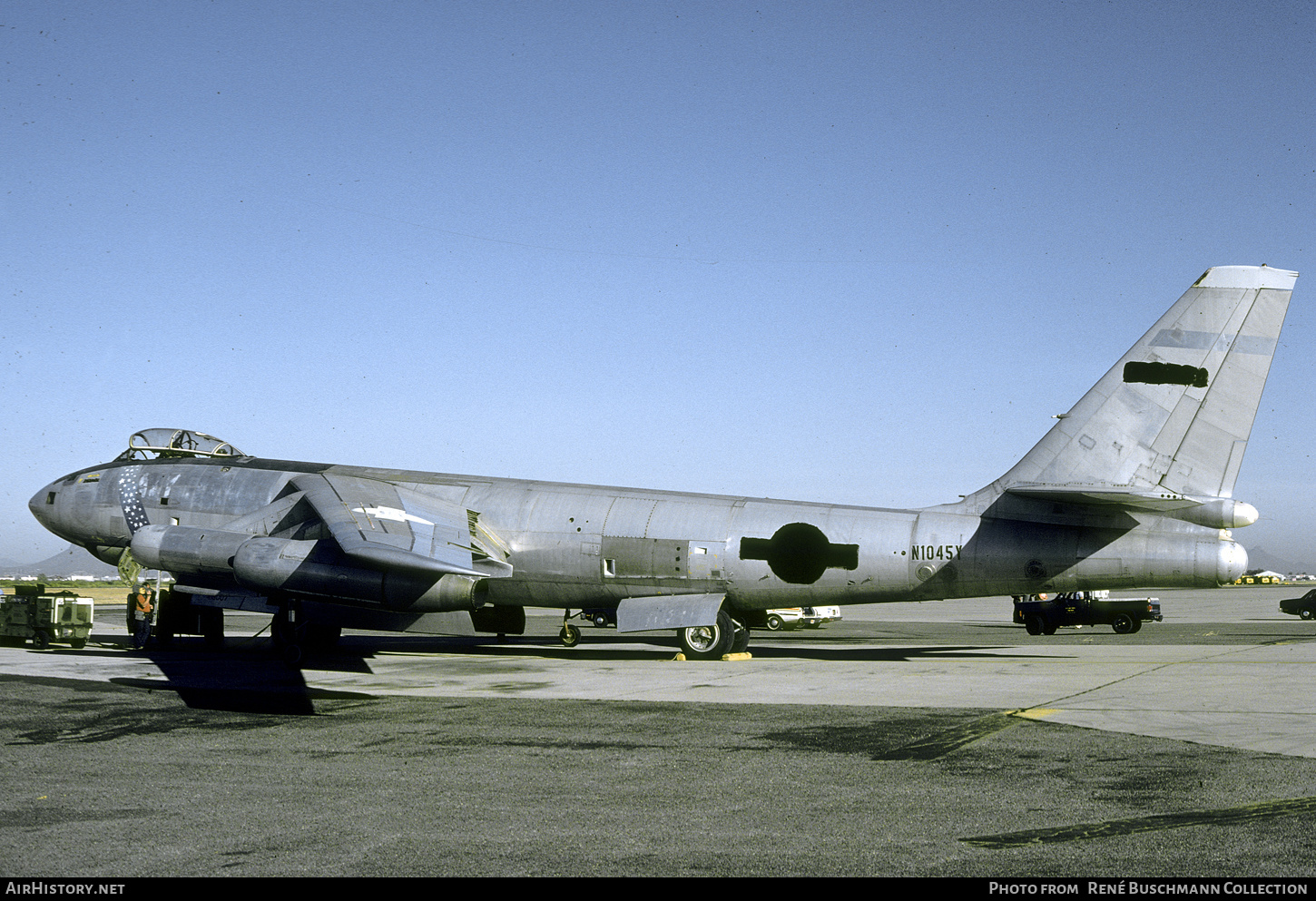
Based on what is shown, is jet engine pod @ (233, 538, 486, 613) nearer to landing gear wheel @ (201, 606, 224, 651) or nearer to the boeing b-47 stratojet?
the boeing b-47 stratojet

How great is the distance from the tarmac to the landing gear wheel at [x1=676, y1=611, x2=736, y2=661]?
221 centimetres

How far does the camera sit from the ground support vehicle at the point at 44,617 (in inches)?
1003

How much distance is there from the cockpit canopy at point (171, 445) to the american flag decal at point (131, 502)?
3.57 ft

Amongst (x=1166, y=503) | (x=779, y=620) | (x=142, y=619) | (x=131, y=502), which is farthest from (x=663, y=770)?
(x=779, y=620)

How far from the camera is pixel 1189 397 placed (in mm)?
20328

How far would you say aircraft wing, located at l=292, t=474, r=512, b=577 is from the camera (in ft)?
55.9

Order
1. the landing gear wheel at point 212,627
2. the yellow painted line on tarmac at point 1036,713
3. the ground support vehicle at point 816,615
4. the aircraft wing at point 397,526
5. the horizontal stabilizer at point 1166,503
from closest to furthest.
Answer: the yellow painted line on tarmac at point 1036,713 < the aircraft wing at point 397,526 < the horizontal stabilizer at point 1166,503 < the landing gear wheel at point 212,627 < the ground support vehicle at point 816,615

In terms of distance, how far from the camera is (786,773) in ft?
33.5

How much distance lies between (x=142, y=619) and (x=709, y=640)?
14279 millimetres

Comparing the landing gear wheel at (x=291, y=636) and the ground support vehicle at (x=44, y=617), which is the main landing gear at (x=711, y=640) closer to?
the landing gear wheel at (x=291, y=636)

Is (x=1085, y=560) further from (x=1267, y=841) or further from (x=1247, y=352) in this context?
(x=1267, y=841)

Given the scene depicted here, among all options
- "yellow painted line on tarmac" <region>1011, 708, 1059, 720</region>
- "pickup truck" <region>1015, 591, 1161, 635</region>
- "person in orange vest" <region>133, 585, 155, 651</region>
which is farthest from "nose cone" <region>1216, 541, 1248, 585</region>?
"person in orange vest" <region>133, 585, 155, 651</region>

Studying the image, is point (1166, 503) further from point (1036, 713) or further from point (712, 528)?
point (712, 528)

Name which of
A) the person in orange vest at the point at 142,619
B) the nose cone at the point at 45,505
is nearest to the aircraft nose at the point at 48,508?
the nose cone at the point at 45,505
